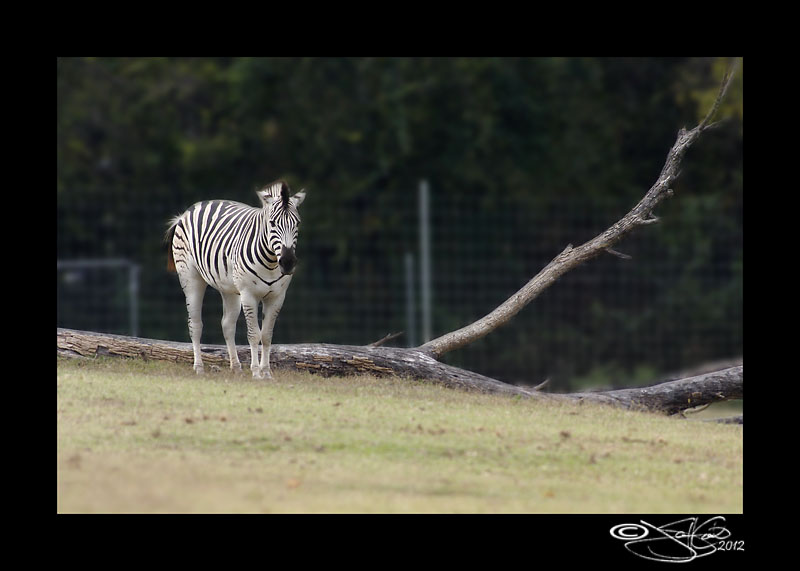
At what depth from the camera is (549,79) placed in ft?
72.9

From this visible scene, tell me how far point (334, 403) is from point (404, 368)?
4.61ft

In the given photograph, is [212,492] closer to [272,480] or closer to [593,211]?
[272,480]

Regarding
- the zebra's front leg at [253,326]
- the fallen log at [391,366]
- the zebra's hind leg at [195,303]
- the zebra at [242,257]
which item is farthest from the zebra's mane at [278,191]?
the fallen log at [391,366]

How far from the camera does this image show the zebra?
801 cm

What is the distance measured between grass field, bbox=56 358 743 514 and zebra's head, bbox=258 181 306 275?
0.91 meters

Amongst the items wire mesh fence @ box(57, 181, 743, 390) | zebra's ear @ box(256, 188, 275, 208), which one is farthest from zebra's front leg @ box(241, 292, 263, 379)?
wire mesh fence @ box(57, 181, 743, 390)

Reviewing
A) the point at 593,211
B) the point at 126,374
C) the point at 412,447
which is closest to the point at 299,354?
the point at 126,374

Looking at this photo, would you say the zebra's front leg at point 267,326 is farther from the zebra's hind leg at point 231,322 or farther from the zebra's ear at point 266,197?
the zebra's ear at point 266,197

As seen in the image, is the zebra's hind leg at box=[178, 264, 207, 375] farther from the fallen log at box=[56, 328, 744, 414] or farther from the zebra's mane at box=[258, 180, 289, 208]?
the zebra's mane at box=[258, 180, 289, 208]

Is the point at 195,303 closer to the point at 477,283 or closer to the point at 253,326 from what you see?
the point at 253,326

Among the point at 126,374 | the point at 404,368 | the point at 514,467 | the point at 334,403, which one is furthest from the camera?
the point at 404,368

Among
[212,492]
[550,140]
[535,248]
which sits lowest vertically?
[212,492]

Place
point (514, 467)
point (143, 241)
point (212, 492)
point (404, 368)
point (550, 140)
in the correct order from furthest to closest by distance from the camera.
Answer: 1. point (550, 140)
2. point (143, 241)
3. point (404, 368)
4. point (514, 467)
5. point (212, 492)

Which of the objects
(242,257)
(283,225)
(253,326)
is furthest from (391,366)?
(283,225)
